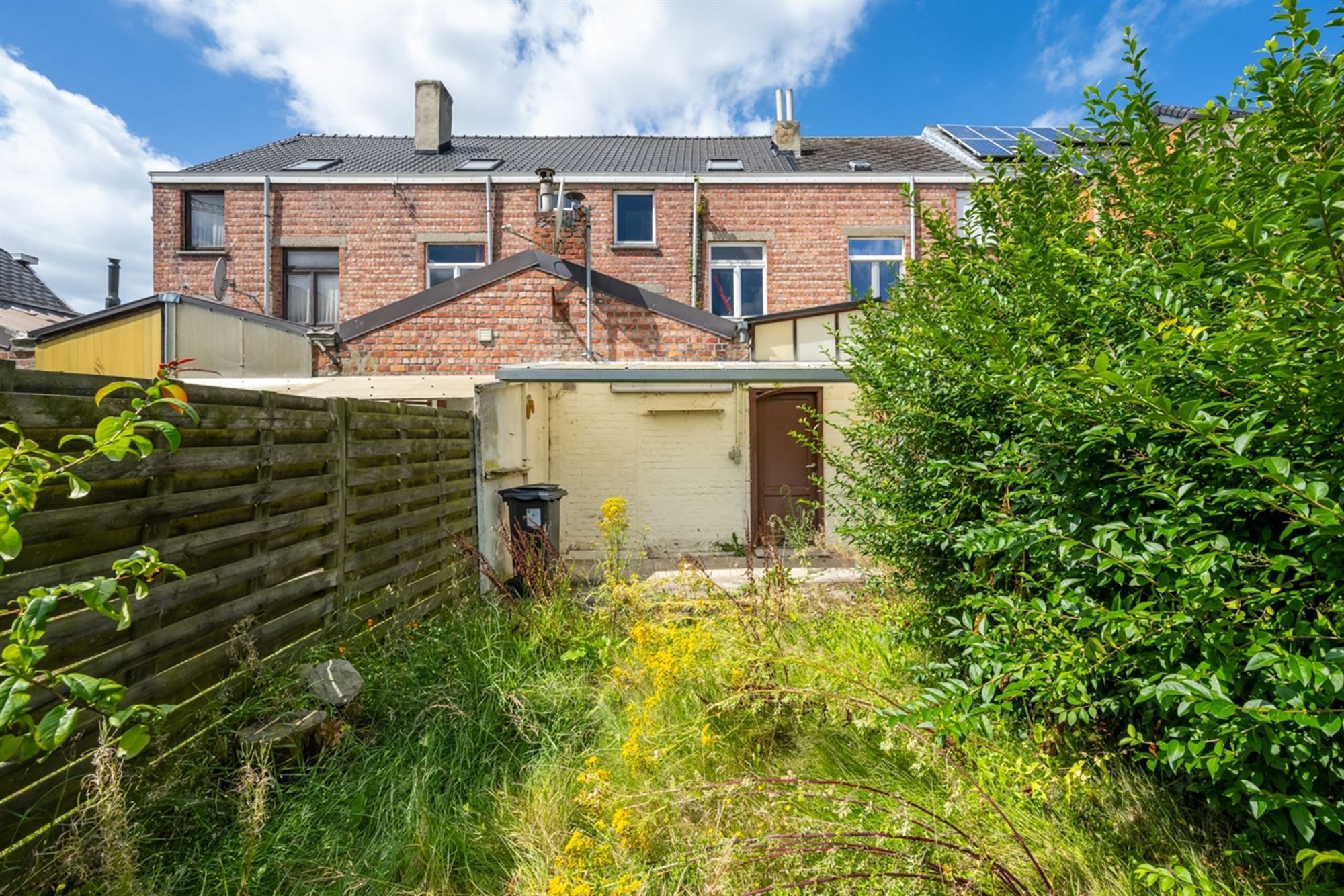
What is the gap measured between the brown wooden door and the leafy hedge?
7.14 metres

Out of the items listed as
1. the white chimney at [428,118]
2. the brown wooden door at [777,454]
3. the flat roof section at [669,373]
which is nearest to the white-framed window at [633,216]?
the white chimney at [428,118]

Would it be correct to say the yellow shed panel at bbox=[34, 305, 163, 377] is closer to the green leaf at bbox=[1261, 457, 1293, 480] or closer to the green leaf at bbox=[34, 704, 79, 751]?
the green leaf at bbox=[34, 704, 79, 751]

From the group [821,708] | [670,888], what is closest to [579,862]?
[670,888]

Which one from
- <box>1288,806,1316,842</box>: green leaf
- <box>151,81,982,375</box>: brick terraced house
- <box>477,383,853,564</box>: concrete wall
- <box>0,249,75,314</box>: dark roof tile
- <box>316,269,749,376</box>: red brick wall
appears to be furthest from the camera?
<box>0,249,75,314</box>: dark roof tile

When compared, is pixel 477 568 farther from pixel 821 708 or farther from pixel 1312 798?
pixel 1312 798

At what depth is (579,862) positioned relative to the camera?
2.29m

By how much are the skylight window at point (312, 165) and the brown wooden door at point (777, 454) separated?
1248cm

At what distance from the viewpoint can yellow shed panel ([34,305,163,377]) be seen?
8914mm

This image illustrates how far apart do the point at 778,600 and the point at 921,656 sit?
84 cm

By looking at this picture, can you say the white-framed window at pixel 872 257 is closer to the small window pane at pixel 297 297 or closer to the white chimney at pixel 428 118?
the white chimney at pixel 428 118

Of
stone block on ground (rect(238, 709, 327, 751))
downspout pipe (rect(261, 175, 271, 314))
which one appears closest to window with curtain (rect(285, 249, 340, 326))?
downspout pipe (rect(261, 175, 271, 314))

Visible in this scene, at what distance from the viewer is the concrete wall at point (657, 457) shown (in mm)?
9844

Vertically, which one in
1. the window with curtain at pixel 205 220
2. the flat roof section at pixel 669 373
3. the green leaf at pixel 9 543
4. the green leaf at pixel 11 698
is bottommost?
the green leaf at pixel 11 698

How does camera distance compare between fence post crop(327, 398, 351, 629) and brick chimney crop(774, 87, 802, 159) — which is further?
brick chimney crop(774, 87, 802, 159)
